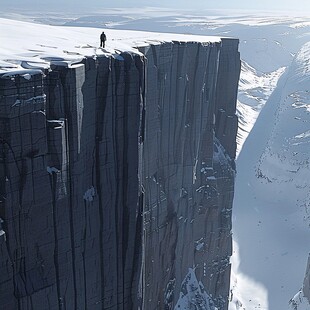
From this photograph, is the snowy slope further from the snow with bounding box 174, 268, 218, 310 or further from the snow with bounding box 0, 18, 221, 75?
the snow with bounding box 0, 18, 221, 75

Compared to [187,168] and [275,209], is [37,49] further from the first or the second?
[275,209]

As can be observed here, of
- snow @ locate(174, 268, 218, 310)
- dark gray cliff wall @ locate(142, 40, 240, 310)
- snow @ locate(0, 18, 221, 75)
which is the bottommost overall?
snow @ locate(174, 268, 218, 310)

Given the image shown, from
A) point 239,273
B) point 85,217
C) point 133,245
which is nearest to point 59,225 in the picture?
point 85,217

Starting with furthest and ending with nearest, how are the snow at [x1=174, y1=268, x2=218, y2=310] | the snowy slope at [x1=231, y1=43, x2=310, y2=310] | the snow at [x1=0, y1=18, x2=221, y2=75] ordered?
the snowy slope at [x1=231, y1=43, x2=310, y2=310] < the snow at [x1=174, y1=268, x2=218, y2=310] < the snow at [x1=0, y1=18, x2=221, y2=75]

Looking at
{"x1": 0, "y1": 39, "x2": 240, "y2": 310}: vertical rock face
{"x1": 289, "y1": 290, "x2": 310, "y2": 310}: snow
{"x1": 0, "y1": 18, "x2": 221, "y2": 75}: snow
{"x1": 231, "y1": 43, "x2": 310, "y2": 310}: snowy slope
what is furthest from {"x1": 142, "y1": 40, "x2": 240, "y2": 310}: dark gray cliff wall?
{"x1": 231, "y1": 43, "x2": 310, "y2": 310}: snowy slope

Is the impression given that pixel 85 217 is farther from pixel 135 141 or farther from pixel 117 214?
pixel 135 141

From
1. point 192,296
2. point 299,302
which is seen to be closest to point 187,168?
point 192,296

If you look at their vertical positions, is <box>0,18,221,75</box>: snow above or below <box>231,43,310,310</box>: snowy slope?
above

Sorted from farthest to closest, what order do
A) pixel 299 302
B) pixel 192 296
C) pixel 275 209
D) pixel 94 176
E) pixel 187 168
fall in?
pixel 275 209
pixel 299 302
pixel 192 296
pixel 187 168
pixel 94 176
